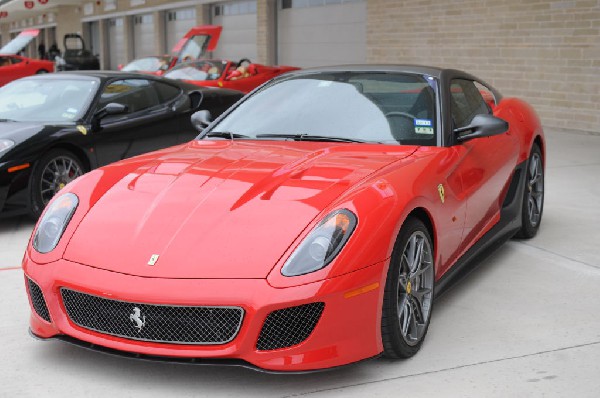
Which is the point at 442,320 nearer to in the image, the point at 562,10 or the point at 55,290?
the point at 55,290

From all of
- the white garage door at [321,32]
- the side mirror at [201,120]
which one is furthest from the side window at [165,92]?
the white garage door at [321,32]

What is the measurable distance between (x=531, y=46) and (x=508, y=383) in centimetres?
1109

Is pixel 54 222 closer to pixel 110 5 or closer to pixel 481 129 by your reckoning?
pixel 481 129

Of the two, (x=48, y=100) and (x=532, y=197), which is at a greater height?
(x=48, y=100)

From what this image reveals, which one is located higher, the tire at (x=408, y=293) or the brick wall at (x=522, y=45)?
the brick wall at (x=522, y=45)

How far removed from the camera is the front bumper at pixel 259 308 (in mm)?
3021

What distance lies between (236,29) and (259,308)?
22.2 metres

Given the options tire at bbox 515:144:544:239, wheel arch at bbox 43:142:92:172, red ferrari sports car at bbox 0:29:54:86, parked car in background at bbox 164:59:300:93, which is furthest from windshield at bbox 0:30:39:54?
tire at bbox 515:144:544:239

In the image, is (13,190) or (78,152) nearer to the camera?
(13,190)

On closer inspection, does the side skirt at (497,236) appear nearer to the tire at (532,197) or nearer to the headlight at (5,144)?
the tire at (532,197)

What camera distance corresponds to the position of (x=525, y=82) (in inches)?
539

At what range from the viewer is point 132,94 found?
7898 mm

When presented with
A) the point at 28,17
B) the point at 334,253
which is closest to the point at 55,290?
the point at 334,253

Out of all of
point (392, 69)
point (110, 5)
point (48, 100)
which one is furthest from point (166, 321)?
point (110, 5)
